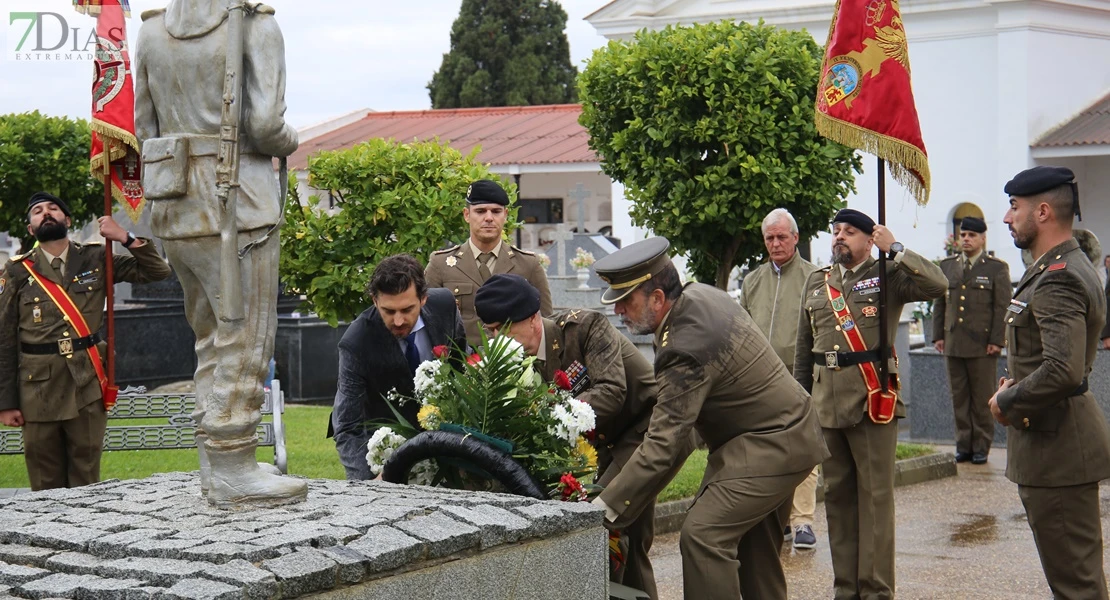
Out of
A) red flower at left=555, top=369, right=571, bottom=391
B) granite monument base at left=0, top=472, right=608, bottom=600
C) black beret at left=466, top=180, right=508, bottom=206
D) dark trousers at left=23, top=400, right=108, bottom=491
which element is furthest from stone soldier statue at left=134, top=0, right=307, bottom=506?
dark trousers at left=23, top=400, right=108, bottom=491

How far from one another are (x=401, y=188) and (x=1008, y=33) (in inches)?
693

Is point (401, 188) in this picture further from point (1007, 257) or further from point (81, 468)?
point (1007, 257)

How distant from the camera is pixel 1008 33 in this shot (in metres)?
25.0

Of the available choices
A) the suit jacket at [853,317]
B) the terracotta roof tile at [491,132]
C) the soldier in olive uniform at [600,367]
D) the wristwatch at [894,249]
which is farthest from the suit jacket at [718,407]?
the terracotta roof tile at [491,132]

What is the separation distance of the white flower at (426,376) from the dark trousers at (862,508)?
246cm

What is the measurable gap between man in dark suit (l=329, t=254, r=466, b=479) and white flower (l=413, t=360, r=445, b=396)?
0.30 metres

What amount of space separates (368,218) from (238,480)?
6046 mm

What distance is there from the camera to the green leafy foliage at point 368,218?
10469 millimetres

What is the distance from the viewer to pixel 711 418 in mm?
5418

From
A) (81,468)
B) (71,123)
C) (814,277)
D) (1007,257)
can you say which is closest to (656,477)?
(814,277)

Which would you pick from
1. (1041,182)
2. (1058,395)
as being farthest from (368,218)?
(1058,395)

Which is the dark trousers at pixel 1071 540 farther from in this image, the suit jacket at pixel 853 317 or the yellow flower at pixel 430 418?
the yellow flower at pixel 430 418

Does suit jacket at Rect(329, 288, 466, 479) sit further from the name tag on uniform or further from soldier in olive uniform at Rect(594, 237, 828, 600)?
soldier in olive uniform at Rect(594, 237, 828, 600)

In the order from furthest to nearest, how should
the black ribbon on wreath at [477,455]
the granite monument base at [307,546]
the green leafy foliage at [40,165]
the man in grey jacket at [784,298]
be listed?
the green leafy foliage at [40,165]
the man in grey jacket at [784,298]
the black ribbon on wreath at [477,455]
the granite monument base at [307,546]
